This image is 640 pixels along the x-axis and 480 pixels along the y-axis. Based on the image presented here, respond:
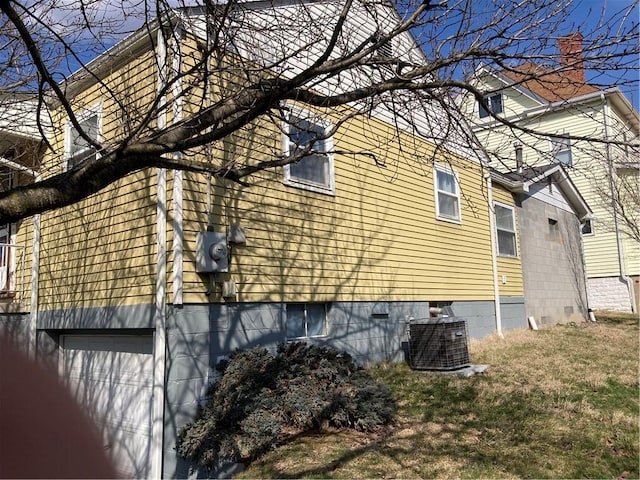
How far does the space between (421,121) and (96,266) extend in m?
6.58

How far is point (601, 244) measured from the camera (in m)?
21.4

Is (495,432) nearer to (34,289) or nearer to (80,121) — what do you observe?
(34,289)

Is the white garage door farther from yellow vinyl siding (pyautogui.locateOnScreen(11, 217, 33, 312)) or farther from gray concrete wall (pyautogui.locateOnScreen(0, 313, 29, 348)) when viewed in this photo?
yellow vinyl siding (pyautogui.locateOnScreen(11, 217, 33, 312))

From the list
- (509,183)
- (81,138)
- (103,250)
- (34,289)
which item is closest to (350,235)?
(103,250)

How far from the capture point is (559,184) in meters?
17.3

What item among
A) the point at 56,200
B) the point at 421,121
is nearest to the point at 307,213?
the point at 421,121

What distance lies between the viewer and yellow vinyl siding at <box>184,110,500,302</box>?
273 inches

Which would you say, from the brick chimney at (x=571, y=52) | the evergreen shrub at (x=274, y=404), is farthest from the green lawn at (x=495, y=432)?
the brick chimney at (x=571, y=52)

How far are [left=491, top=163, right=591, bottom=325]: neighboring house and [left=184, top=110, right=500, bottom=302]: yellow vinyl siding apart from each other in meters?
1.86

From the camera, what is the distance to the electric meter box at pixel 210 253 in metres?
6.32

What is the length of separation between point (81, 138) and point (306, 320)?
4.42 m

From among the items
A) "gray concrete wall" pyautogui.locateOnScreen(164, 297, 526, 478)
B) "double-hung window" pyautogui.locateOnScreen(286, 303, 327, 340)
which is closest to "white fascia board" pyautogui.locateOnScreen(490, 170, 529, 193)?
"gray concrete wall" pyautogui.locateOnScreen(164, 297, 526, 478)

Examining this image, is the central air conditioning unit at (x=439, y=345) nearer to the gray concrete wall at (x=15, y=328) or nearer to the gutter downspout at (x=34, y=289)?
the gutter downspout at (x=34, y=289)

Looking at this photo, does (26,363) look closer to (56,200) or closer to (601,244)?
(56,200)
